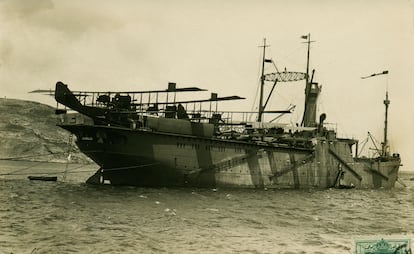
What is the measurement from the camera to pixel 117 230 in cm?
1598

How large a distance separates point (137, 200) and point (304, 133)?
24.4 meters

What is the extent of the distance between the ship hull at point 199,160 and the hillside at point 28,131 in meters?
68.4

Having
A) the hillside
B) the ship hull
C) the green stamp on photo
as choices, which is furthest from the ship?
the hillside

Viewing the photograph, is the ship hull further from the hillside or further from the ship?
the hillside

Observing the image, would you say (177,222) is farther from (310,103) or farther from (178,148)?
(310,103)

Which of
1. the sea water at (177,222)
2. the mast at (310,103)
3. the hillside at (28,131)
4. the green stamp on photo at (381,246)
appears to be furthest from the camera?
the hillside at (28,131)

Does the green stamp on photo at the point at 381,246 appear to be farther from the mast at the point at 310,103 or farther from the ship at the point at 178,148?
the mast at the point at 310,103

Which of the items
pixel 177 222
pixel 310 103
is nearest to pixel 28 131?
pixel 310 103

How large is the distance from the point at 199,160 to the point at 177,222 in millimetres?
13535

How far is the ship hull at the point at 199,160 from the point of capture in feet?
94.9

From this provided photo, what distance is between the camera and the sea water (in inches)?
547

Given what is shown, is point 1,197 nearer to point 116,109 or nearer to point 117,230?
point 116,109

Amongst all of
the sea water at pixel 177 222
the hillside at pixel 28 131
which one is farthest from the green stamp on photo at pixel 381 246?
the hillside at pixel 28 131

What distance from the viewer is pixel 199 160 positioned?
1252 inches
